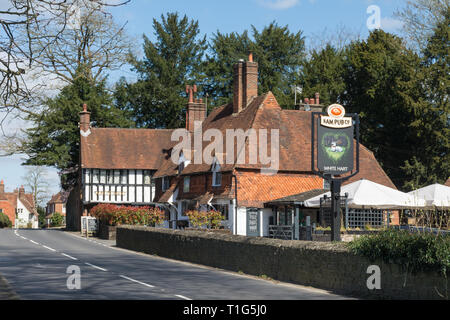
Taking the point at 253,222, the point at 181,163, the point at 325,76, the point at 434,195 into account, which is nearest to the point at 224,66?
the point at 325,76

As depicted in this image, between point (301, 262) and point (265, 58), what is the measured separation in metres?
53.9

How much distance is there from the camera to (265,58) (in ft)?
234

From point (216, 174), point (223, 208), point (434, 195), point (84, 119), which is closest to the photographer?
point (434, 195)

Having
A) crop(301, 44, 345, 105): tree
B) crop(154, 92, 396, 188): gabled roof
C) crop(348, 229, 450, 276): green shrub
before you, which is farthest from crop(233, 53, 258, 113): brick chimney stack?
crop(348, 229, 450, 276): green shrub

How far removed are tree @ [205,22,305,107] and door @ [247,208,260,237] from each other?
2774 centimetres

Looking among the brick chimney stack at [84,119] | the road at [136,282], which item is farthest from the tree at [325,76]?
the road at [136,282]

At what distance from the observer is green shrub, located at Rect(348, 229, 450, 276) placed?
14094 mm

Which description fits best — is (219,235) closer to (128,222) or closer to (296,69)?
(128,222)

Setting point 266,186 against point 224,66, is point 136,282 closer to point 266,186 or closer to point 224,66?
point 266,186

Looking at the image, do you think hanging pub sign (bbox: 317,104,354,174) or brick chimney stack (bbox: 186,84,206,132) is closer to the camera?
hanging pub sign (bbox: 317,104,354,174)

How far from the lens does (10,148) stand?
65.6 metres

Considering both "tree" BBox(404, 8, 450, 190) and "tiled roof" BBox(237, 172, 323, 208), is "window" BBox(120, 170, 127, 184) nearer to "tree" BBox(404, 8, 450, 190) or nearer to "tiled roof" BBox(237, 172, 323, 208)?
"tiled roof" BBox(237, 172, 323, 208)
